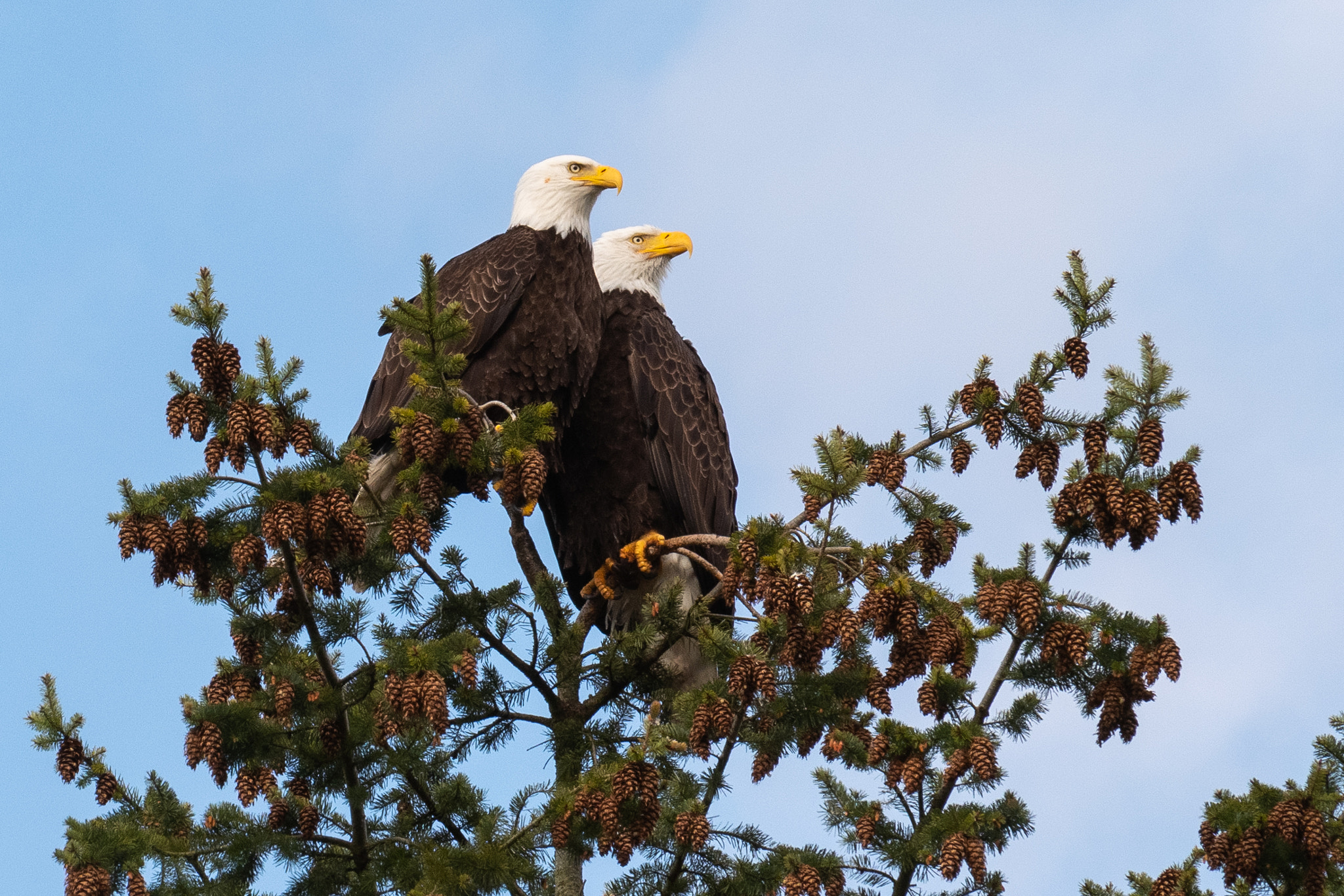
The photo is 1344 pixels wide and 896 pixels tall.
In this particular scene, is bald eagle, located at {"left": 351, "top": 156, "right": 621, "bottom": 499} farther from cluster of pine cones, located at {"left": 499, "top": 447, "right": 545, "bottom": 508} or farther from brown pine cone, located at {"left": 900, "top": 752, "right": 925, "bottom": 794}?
brown pine cone, located at {"left": 900, "top": 752, "right": 925, "bottom": 794}

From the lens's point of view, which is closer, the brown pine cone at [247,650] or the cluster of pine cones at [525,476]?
the cluster of pine cones at [525,476]

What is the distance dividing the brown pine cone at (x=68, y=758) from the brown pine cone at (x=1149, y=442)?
3.37 m

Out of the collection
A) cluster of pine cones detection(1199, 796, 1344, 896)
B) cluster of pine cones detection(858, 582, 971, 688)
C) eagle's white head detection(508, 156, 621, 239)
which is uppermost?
eagle's white head detection(508, 156, 621, 239)

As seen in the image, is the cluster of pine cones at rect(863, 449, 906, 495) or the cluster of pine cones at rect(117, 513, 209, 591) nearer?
the cluster of pine cones at rect(117, 513, 209, 591)

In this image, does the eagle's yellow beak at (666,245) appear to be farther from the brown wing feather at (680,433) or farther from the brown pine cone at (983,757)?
the brown pine cone at (983,757)

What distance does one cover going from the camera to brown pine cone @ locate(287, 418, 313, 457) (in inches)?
150

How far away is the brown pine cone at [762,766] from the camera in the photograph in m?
4.30

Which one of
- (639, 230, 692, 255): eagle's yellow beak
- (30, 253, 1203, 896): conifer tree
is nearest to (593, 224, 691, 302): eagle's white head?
(639, 230, 692, 255): eagle's yellow beak

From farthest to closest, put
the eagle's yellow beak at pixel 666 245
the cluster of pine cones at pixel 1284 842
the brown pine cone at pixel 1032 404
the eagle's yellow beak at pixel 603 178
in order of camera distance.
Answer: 1. the eagle's yellow beak at pixel 666 245
2. the eagle's yellow beak at pixel 603 178
3. the brown pine cone at pixel 1032 404
4. the cluster of pine cones at pixel 1284 842

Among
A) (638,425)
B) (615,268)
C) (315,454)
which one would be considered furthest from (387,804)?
(615,268)

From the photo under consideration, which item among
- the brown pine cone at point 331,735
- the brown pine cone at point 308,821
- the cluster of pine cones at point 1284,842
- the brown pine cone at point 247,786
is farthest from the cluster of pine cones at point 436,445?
the cluster of pine cones at point 1284,842

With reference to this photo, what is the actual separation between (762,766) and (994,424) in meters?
1.28

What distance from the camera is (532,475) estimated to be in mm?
3971

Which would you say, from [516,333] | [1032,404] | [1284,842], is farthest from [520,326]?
[1284,842]
